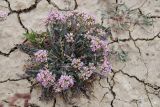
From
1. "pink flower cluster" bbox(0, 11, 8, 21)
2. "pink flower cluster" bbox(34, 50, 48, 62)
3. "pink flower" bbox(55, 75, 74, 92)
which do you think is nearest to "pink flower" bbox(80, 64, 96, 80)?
"pink flower" bbox(55, 75, 74, 92)

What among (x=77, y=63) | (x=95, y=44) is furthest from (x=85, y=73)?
(x=95, y=44)

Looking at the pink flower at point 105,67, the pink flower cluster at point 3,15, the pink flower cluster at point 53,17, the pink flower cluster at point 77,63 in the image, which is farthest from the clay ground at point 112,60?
the pink flower cluster at point 53,17

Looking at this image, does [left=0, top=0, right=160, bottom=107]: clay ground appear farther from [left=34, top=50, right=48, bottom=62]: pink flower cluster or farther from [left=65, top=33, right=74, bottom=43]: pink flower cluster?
[left=65, top=33, right=74, bottom=43]: pink flower cluster

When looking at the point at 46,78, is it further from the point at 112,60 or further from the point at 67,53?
the point at 112,60

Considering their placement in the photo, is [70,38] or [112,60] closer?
[70,38]

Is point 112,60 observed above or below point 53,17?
below

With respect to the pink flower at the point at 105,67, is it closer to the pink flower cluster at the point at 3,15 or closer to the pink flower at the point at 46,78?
the pink flower at the point at 46,78
